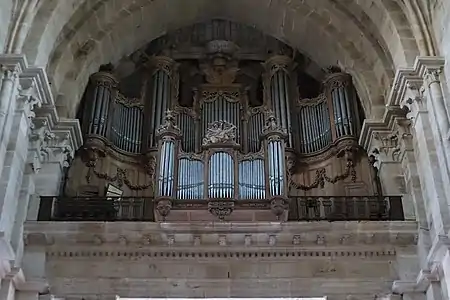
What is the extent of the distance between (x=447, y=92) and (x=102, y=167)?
20.4 ft

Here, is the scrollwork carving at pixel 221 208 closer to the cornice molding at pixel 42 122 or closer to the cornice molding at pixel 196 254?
the cornice molding at pixel 196 254

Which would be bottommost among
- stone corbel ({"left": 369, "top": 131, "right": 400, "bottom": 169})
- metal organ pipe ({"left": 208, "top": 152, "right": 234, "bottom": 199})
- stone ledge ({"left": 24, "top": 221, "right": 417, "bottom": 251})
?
stone ledge ({"left": 24, "top": 221, "right": 417, "bottom": 251})

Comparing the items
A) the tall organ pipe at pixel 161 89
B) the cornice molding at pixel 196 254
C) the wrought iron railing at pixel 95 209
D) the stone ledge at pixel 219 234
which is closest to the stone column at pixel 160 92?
the tall organ pipe at pixel 161 89

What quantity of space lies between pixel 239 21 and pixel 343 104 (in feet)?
10.6

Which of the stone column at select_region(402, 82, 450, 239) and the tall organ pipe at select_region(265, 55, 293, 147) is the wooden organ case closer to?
the tall organ pipe at select_region(265, 55, 293, 147)

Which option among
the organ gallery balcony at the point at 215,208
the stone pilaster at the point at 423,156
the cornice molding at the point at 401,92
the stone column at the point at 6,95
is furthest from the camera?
the organ gallery balcony at the point at 215,208

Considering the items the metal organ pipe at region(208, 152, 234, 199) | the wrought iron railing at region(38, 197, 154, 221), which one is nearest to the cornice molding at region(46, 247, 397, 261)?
the wrought iron railing at region(38, 197, 154, 221)

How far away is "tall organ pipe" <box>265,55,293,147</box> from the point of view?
14.9 metres

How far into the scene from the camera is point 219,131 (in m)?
13.5

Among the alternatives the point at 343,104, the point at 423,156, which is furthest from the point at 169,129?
the point at 423,156

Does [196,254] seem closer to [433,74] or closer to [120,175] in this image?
[120,175]

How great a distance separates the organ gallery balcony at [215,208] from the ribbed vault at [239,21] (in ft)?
6.51

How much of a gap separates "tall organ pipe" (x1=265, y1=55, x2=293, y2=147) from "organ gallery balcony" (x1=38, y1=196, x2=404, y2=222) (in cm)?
168

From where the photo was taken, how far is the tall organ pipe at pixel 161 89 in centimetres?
1475
